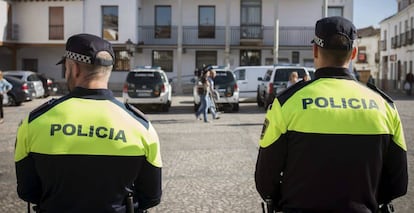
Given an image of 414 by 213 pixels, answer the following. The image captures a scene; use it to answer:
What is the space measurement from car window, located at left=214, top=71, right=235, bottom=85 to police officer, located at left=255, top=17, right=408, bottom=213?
17581 mm

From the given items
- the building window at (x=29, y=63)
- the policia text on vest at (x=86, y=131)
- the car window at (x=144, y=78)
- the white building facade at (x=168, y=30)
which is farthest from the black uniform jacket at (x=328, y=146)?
the building window at (x=29, y=63)

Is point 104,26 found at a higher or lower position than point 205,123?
higher

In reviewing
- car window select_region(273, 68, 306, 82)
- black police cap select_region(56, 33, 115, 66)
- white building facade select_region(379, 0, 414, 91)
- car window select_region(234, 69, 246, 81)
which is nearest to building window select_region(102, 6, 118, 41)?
car window select_region(234, 69, 246, 81)

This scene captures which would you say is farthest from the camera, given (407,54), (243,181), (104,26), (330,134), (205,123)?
(407,54)

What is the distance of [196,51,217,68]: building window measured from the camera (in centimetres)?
3703

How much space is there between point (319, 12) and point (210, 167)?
30176 millimetres

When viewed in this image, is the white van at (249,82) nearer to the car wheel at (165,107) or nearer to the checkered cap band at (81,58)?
the car wheel at (165,107)

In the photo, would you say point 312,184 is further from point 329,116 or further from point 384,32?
point 384,32

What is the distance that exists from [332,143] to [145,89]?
57.9 ft

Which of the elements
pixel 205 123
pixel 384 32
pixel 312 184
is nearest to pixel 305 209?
pixel 312 184

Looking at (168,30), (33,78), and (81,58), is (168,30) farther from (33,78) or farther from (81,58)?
(81,58)

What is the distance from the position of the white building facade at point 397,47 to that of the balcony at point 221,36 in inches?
444

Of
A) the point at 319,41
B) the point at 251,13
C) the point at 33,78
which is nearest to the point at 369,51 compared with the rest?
the point at 251,13

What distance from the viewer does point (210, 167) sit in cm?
899
